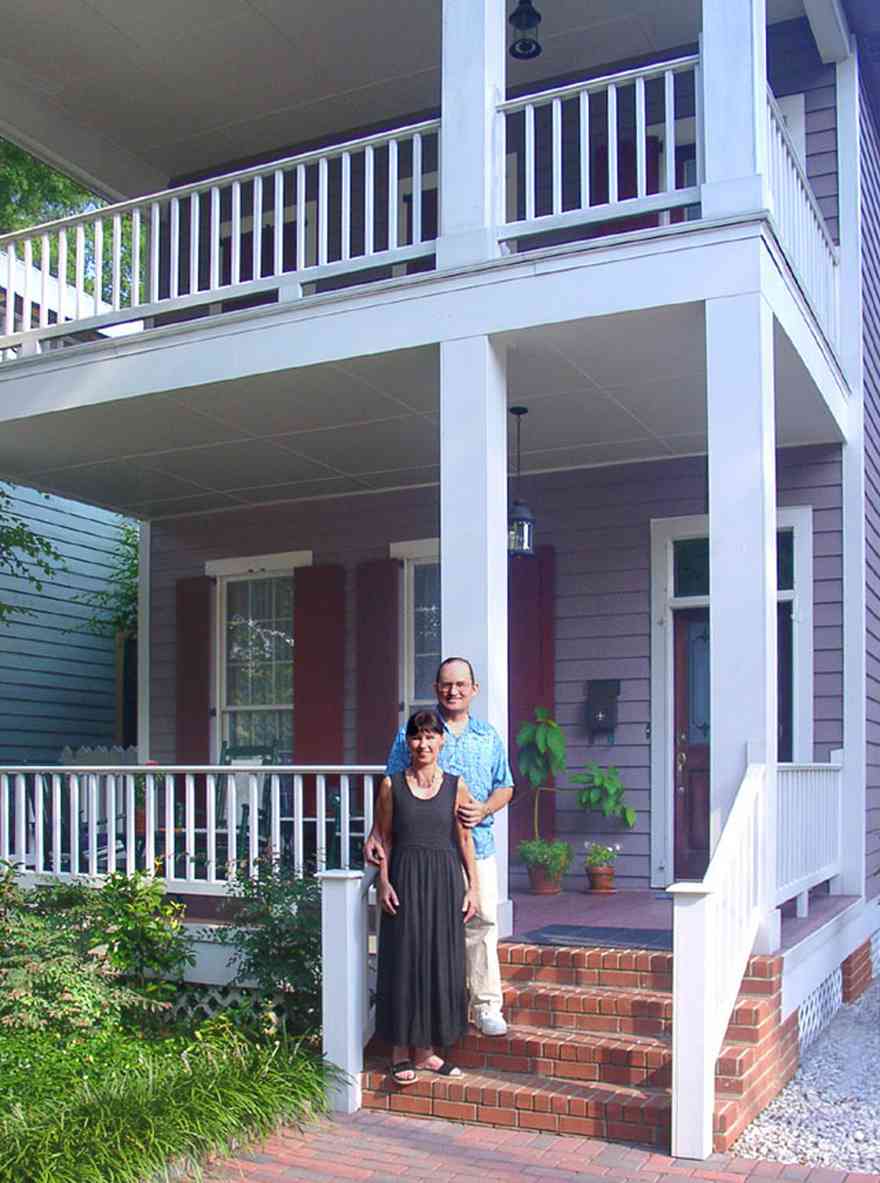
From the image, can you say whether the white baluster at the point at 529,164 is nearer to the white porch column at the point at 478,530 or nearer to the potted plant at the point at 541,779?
the white porch column at the point at 478,530

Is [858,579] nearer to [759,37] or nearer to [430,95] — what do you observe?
[759,37]

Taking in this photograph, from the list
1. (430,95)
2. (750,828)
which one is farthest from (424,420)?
(750,828)

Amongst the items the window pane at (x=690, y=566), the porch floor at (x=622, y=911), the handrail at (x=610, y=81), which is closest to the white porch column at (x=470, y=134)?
the handrail at (x=610, y=81)

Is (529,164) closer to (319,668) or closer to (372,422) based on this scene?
(372,422)

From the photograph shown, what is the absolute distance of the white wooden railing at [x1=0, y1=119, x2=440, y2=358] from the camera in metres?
6.82

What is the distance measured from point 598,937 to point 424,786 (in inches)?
52.6

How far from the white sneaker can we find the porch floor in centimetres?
72

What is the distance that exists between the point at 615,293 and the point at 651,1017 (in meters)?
3.15

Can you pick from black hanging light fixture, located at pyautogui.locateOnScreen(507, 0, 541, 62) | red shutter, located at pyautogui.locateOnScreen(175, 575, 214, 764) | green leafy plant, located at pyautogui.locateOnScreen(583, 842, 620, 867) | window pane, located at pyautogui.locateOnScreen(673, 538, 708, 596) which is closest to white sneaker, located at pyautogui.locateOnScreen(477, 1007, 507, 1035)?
green leafy plant, located at pyautogui.locateOnScreen(583, 842, 620, 867)

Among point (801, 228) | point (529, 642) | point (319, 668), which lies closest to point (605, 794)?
point (529, 642)

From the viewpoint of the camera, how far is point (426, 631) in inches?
369

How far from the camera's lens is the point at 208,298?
7297 mm

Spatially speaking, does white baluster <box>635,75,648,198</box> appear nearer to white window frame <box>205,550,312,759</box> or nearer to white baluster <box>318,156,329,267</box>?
white baluster <box>318,156,329,267</box>

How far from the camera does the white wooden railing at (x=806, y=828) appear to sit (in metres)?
6.04
